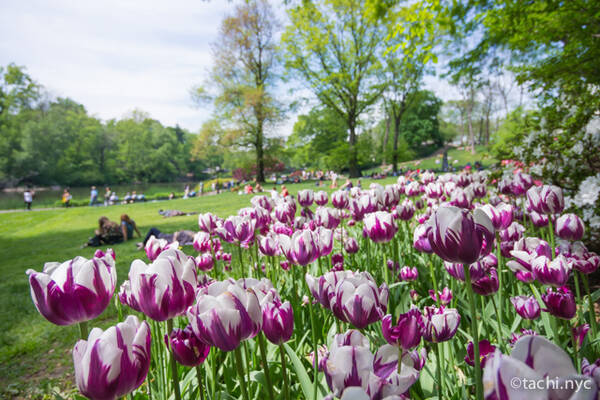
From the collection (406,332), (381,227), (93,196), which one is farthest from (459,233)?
(93,196)

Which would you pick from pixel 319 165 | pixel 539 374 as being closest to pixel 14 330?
pixel 539 374

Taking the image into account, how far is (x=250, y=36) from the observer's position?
31.9 m

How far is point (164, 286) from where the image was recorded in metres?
1.00

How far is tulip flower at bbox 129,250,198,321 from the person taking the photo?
38.8 inches

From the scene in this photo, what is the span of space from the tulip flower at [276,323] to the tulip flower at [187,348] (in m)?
0.22

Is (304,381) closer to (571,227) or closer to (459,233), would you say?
(459,233)

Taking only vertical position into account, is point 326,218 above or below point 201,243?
above

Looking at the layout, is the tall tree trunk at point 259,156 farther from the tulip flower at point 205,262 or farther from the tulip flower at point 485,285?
the tulip flower at point 485,285

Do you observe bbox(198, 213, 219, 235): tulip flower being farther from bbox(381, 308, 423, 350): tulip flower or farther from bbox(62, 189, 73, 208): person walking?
bbox(62, 189, 73, 208): person walking

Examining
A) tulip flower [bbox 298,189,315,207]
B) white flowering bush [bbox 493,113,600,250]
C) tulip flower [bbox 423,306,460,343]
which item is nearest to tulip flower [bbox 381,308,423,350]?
tulip flower [bbox 423,306,460,343]

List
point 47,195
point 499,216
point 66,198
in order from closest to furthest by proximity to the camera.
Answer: point 499,216
point 66,198
point 47,195

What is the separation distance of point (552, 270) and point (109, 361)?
1.73m

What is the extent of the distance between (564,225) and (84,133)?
247 feet

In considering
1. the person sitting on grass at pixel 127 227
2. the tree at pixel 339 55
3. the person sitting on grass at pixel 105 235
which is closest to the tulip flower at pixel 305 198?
the person sitting on grass at pixel 127 227
